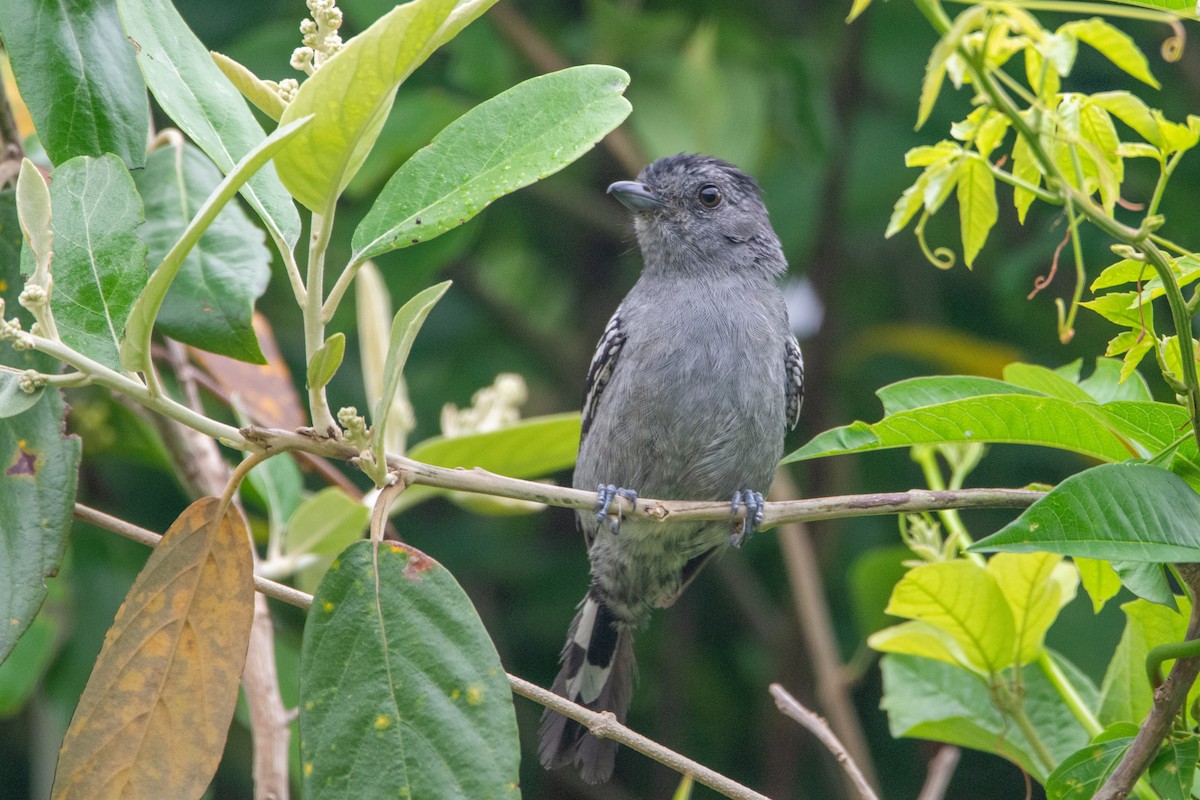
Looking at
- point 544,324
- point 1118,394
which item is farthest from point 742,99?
Answer: point 1118,394

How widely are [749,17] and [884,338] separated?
5.75 ft

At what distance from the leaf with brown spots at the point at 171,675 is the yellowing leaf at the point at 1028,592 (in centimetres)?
178

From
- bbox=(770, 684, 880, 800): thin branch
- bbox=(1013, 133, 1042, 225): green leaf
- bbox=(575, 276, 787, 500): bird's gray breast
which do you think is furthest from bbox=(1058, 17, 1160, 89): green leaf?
bbox=(575, 276, 787, 500): bird's gray breast

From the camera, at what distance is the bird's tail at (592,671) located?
4.02 metres

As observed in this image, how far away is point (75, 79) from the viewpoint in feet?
8.41

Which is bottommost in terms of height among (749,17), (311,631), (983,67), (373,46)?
(311,631)

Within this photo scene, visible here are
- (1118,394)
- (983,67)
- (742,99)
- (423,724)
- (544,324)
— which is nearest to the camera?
(983,67)

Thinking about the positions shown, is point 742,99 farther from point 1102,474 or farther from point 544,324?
point 1102,474

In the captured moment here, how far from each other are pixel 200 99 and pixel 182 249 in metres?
0.49

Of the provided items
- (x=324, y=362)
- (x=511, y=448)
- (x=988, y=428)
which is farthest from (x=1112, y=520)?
(x=511, y=448)

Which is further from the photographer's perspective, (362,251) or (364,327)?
(364,327)

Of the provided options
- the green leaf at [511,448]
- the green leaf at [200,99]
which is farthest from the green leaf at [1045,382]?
the green leaf at [200,99]

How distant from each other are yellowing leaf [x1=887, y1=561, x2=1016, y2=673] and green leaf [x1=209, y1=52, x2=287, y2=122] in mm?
1735

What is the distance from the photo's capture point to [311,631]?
2236mm
